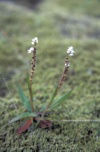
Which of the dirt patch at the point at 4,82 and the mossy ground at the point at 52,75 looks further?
the dirt patch at the point at 4,82

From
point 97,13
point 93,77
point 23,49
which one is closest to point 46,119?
point 93,77

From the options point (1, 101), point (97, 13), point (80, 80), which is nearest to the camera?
point (1, 101)

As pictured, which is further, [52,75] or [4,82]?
[52,75]

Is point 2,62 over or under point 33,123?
over

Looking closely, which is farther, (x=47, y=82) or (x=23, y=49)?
(x=23, y=49)

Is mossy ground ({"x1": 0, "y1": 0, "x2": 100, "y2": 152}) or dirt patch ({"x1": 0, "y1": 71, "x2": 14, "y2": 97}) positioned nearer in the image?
mossy ground ({"x1": 0, "y1": 0, "x2": 100, "y2": 152})

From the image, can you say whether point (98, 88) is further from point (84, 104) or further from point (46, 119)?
point (46, 119)

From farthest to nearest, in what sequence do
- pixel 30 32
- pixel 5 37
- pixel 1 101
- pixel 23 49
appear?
1. pixel 30 32
2. pixel 5 37
3. pixel 23 49
4. pixel 1 101

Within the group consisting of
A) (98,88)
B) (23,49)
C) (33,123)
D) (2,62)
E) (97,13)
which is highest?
(97,13)
